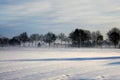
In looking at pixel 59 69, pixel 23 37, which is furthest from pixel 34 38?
pixel 59 69

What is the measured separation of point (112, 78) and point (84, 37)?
118 m

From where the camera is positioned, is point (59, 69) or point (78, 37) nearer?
point (59, 69)

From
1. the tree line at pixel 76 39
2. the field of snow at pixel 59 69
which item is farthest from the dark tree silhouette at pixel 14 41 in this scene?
the field of snow at pixel 59 69

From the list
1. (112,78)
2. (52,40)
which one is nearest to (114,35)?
(52,40)

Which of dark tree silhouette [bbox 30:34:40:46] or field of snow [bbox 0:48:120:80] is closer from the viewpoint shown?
field of snow [bbox 0:48:120:80]

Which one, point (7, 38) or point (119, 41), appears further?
point (7, 38)

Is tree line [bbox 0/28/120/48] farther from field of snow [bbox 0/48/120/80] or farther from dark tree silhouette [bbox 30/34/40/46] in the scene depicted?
field of snow [bbox 0/48/120/80]

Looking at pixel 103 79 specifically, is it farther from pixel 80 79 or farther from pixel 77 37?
pixel 77 37

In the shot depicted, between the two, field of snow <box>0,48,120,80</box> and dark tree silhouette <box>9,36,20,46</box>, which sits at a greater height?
dark tree silhouette <box>9,36,20,46</box>

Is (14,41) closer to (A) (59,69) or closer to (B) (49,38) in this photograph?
(B) (49,38)

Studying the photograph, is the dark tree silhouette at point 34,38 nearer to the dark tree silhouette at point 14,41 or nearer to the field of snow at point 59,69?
the dark tree silhouette at point 14,41

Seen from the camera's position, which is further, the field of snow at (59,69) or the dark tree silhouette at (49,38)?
the dark tree silhouette at (49,38)

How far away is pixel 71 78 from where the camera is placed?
9930 millimetres

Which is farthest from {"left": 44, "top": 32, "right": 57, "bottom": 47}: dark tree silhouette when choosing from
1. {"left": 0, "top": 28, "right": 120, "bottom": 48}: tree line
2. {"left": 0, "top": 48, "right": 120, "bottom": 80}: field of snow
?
{"left": 0, "top": 48, "right": 120, "bottom": 80}: field of snow
